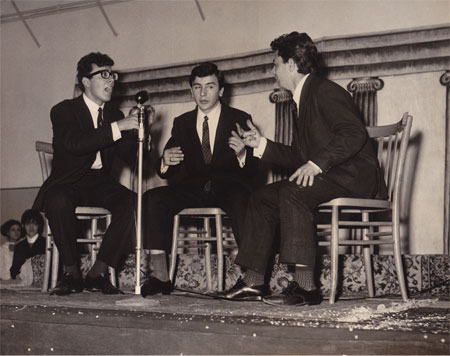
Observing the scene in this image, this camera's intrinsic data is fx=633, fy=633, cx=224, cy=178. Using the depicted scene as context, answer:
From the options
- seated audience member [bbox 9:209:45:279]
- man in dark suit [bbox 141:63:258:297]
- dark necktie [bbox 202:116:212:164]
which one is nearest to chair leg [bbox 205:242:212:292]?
man in dark suit [bbox 141:63:258:297]

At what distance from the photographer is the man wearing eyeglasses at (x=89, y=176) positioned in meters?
3.75

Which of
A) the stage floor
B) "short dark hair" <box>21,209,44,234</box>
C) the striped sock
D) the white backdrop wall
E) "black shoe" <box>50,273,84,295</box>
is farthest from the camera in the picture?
"short dark hair" <box>21,209,44,234</box>

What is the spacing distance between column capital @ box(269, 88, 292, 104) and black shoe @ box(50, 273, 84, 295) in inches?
91.6

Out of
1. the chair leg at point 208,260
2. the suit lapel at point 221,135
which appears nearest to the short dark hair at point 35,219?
the chair leg at point 208,260

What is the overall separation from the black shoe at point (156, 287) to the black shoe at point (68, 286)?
49 cm

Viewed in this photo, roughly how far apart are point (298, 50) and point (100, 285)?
1803mm

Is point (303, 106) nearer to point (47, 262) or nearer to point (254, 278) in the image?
point (254, 278)

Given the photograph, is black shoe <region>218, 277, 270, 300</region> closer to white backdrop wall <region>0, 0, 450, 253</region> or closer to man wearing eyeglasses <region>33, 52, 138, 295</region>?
man wearing eyeglasses <region>33, 52, 138, 295</region>

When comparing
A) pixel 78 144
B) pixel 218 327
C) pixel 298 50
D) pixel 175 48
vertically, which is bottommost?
pixel 218 327

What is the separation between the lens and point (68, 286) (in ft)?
12.1

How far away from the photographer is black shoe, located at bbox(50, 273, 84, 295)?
3633 millimetres

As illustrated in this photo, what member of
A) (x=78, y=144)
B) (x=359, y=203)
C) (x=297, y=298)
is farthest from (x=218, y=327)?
(x=78, y=144)

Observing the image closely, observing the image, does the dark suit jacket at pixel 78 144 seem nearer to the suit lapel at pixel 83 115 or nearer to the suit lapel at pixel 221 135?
the suit lapel at pixel 83 115

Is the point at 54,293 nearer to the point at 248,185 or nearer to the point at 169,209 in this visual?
the point at 169,209
